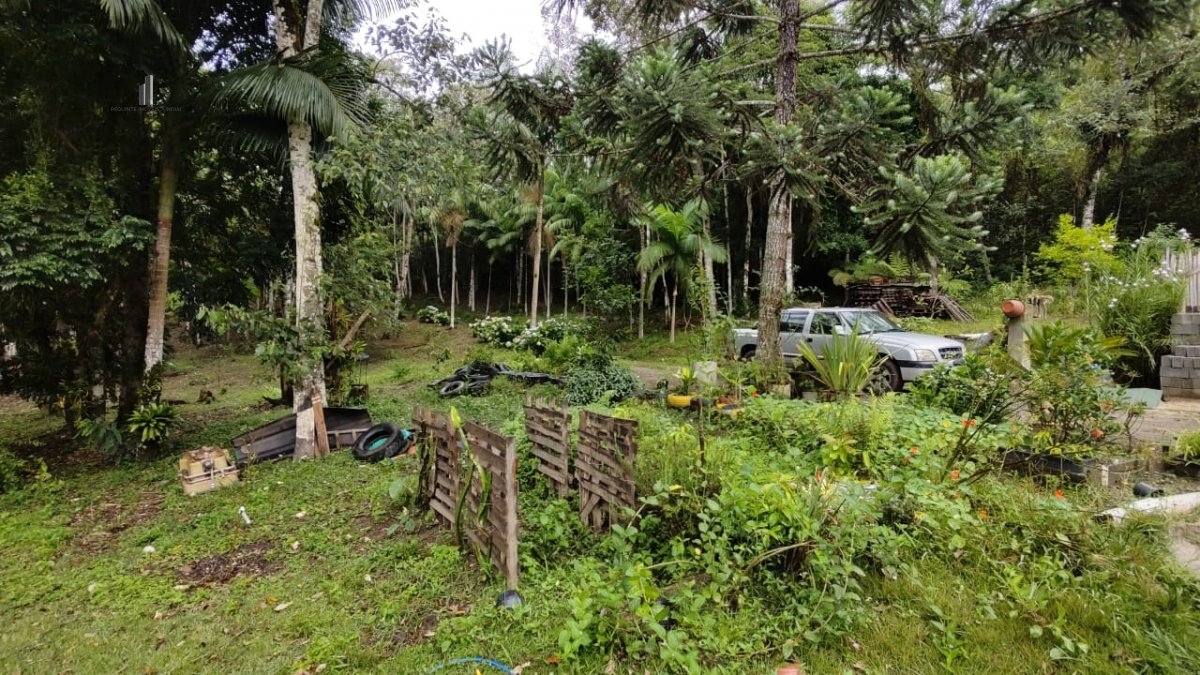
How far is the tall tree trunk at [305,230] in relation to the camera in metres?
5.43

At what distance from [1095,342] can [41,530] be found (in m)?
8.23

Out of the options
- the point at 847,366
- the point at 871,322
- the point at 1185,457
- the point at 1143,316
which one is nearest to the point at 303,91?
the point at 847,366

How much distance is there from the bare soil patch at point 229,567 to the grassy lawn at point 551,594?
14 millimetres

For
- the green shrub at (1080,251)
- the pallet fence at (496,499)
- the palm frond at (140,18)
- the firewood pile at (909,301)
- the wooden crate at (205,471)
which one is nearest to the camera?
the pallet fence at (496,499)

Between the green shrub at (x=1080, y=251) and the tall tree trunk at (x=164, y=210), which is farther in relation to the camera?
the green shrub at (x=1080, y=251)

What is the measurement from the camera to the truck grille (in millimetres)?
6871

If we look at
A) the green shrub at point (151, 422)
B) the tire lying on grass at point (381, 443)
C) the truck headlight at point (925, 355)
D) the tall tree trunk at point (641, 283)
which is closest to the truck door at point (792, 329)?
the truck headlight at point (925, 355)

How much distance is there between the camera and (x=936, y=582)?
91.7 inches

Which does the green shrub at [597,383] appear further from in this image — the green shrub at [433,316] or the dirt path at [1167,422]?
the green shrub at [433,316]

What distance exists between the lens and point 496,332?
17.2 metres

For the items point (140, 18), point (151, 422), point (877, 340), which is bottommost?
point (151, 422)

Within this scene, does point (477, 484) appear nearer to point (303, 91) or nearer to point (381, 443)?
point (381, 443)

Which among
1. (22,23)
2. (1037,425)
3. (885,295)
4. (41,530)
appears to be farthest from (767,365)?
(885,295)

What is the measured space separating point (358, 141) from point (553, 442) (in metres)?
3.54
